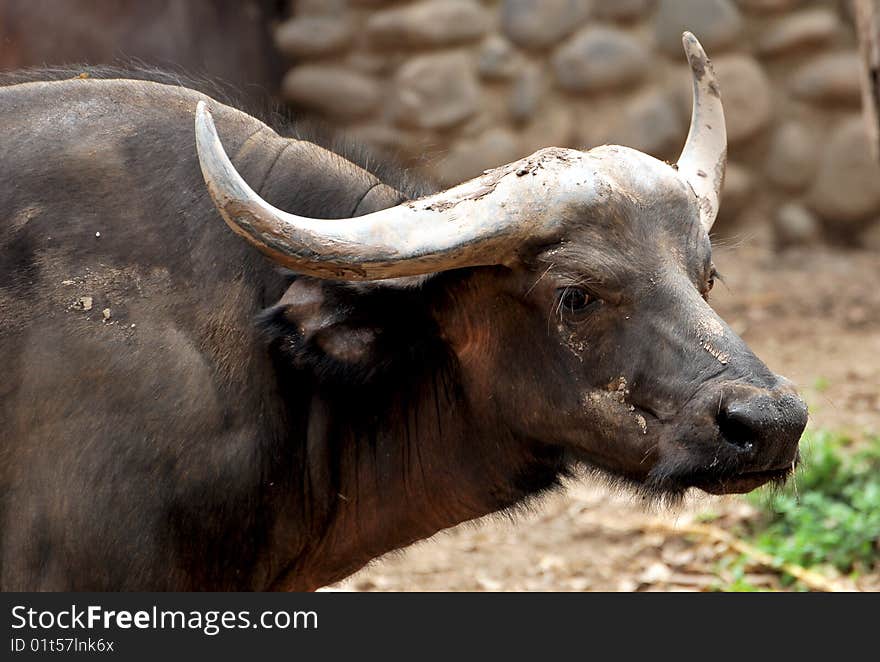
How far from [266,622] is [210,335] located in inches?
34.7

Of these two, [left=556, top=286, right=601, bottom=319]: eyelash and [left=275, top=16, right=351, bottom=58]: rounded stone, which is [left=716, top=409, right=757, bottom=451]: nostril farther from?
[left=275, top=16, right=351, bottom=58]: rounded stone

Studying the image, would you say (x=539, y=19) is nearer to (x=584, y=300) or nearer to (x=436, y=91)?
(x=436, y=91)

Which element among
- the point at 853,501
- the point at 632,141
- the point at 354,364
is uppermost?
the point at 354,364

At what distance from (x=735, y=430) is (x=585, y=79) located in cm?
718

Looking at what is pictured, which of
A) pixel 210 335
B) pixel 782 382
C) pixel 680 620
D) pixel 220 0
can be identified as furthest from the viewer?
pixel 220 0

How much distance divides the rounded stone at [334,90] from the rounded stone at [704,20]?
2.34 m

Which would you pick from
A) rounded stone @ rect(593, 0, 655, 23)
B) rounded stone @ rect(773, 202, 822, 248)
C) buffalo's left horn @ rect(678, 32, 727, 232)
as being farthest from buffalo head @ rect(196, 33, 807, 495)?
rounded stone @ rect(773, 202, 822, 248)

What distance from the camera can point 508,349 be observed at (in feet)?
12.4

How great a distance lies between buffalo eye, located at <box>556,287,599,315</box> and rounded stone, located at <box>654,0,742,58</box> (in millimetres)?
7002

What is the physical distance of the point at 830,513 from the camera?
233 inches

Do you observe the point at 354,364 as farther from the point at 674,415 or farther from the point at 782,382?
A: the point at 782,382

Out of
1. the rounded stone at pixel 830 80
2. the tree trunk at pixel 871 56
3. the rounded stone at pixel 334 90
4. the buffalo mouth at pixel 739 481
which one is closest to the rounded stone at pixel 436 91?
the rounded stone at pixel 334 90

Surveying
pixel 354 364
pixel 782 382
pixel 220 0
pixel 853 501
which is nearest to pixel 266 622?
pixel 354 364

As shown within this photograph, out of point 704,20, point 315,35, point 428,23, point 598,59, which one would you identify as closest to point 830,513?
point 598,59
